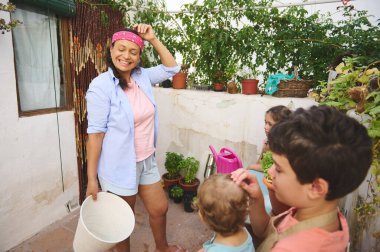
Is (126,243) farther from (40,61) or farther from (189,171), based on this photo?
(40,61)

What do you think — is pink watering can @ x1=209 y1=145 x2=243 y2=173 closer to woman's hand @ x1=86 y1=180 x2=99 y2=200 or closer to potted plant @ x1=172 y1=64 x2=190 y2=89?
woman's hand @ x1=86 y1=180 x2=99 y2=200

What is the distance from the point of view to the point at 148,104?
7.00 feet

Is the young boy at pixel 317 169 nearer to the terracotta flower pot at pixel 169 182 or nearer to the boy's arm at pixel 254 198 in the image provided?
the boy's arm at pixel 254 198

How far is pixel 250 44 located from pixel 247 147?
4.29 ft

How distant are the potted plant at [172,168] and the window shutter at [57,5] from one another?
218 cm

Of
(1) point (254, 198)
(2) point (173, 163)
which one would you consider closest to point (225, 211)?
(1) point (254, 198)

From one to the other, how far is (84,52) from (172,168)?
1.94 metres

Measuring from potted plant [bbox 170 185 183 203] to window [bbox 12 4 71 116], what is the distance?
1.75 metres

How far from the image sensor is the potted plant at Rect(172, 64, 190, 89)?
12.5 feet

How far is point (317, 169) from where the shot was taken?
835mm

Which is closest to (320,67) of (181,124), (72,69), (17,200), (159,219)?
(181,124)

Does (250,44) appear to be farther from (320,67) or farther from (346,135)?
(346,135)

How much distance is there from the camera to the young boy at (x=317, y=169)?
32.2 inches

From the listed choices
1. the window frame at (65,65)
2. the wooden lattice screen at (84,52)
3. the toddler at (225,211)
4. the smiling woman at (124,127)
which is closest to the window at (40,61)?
the window frame at (65,65)
